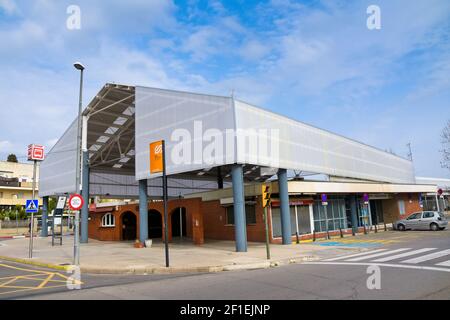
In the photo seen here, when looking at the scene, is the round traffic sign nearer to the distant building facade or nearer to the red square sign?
the red square sign

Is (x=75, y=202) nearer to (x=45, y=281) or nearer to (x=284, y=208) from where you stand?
(x=45, y=281)

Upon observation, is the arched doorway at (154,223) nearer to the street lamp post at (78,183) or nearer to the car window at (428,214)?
the street lamp post at (78,183)

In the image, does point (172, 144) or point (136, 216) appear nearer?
point (172, 144)

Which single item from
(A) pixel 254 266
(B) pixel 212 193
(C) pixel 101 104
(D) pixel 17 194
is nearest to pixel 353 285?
(A) pixel 254 266

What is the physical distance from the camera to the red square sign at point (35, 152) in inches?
818

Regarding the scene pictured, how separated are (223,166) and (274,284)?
19632 mm

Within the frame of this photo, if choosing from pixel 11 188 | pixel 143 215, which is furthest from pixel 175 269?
pixel 11 188

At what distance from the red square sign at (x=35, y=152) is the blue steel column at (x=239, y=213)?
1142 centimetres

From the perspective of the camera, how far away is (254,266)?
14.0 meters

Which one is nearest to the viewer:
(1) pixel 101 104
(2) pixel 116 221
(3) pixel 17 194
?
(1) pixel 101 104

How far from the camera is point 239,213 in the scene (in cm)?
1912

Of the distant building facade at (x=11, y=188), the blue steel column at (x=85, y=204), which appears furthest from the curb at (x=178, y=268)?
the distant building facade at (x=11, y=188)

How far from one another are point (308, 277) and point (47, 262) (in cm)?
1267
